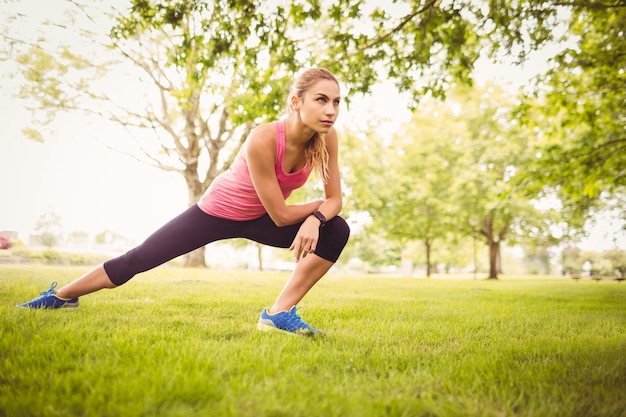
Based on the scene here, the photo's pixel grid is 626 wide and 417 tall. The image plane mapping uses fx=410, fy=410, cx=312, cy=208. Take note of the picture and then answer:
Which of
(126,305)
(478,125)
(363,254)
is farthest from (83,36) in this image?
(363,254)

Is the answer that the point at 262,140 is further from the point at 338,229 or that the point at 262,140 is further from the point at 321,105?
A: the point at 338,229

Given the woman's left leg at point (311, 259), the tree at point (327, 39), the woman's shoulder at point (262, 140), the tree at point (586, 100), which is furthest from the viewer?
the tree at point (586, 100)

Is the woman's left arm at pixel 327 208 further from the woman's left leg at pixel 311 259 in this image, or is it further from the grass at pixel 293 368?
the grass at pixel 293 368

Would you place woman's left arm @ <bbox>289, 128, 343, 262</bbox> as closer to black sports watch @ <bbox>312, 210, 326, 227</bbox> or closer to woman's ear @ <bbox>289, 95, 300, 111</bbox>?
black sports watch @ <bbox>312, 210, 326, 227</bbox>

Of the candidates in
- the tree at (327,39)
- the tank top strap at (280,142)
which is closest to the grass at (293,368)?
the tank top strap at (280,142)

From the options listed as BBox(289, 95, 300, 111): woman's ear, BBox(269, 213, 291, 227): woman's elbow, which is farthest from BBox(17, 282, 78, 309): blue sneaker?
BBox(289, 95, 300, 111): woman's ear

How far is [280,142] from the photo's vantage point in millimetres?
3211

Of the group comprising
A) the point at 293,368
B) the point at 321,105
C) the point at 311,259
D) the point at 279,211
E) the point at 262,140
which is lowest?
the point at 293,368

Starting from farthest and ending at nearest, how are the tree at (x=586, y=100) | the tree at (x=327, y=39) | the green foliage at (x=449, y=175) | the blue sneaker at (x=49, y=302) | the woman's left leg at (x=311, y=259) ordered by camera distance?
the green foliage at (x=449, y=175) < the tree at (x=586, y=100) < the tree at (x=327, y=39) < the blue sneaker at (x=49, y=302) < the woman's left leg at (x=311, y=259)

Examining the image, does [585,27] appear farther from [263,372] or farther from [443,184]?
[443,184]

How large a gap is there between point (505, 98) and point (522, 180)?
51.8 feet

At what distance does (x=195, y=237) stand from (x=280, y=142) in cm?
108

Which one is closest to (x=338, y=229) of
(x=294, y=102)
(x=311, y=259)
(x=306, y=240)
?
(x=311, y=259)

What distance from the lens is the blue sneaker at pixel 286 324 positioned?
126 inches
